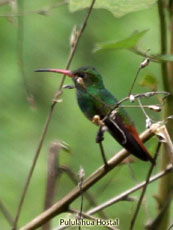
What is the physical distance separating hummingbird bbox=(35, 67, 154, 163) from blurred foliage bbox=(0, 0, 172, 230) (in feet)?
2.68

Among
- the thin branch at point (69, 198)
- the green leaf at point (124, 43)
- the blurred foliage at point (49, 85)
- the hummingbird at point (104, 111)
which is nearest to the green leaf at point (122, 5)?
the green leaf at point (124, 43)

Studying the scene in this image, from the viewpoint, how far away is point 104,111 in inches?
76.8

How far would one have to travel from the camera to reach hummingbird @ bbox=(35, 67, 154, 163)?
167cm

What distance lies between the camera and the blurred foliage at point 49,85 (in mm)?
3137

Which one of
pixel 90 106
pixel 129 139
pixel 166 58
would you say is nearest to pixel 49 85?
pixel 90 106

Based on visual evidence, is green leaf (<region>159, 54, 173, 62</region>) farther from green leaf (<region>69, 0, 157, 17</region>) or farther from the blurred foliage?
the blurred foliage

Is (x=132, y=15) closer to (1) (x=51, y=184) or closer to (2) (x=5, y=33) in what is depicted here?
(2) (x=5, y=33)

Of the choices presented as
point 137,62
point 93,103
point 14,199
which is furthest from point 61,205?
point 137,62

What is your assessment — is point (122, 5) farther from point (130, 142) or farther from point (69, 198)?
point (69, 198)

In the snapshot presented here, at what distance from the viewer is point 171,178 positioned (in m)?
1.66

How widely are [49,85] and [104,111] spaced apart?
1878 mm

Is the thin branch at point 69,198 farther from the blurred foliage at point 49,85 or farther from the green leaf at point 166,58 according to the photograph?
the blurred foliage at point 49,85

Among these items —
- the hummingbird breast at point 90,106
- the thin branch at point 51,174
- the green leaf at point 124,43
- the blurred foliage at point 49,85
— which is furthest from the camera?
the blurred foliage at point 49,85

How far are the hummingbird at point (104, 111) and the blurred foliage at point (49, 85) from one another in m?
0.82
